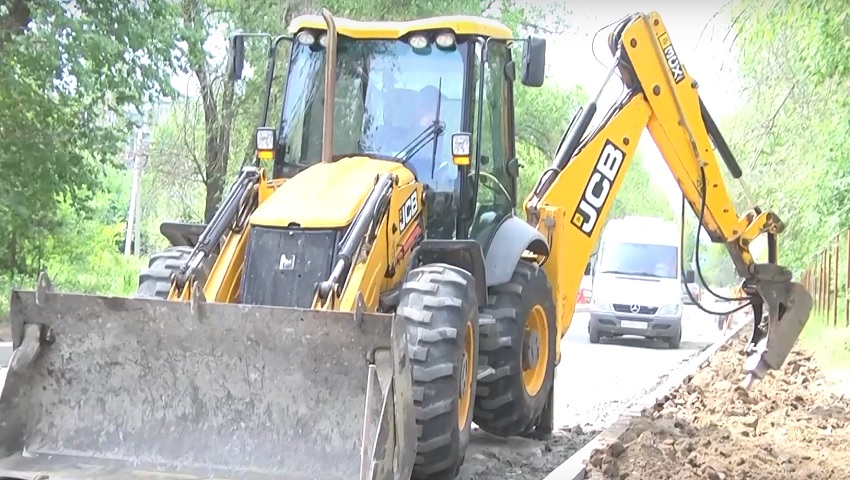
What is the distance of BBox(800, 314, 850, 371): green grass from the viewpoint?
14.5 meters

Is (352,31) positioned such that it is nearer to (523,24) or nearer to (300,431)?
(300,431)

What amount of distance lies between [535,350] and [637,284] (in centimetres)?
1319

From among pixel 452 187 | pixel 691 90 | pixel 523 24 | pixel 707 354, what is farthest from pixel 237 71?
pixel 523 24

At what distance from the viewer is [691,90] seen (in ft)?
31.6

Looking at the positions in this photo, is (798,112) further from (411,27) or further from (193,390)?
(193,390)

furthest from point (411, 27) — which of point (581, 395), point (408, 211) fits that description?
point (581, 395)

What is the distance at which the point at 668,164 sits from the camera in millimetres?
9656

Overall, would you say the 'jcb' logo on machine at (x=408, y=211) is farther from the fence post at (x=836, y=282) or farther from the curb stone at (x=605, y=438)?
the fence post at (x=836, y=282)

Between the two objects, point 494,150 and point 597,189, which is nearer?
point 494,150

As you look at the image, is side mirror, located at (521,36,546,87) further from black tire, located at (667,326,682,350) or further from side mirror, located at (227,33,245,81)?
black tire, located at (667,326,682,350)

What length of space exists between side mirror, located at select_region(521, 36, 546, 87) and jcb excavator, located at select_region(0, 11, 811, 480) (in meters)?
0.02

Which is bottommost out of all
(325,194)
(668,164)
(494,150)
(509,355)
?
(509,355)

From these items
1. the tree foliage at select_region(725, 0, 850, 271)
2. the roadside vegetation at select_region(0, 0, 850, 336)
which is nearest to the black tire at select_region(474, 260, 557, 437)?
the roadside vegetation at select_region(0, 0, 850, 336)

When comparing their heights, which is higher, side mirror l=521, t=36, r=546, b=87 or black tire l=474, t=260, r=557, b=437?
side mirror l=521, t=36, r=546, b=87
